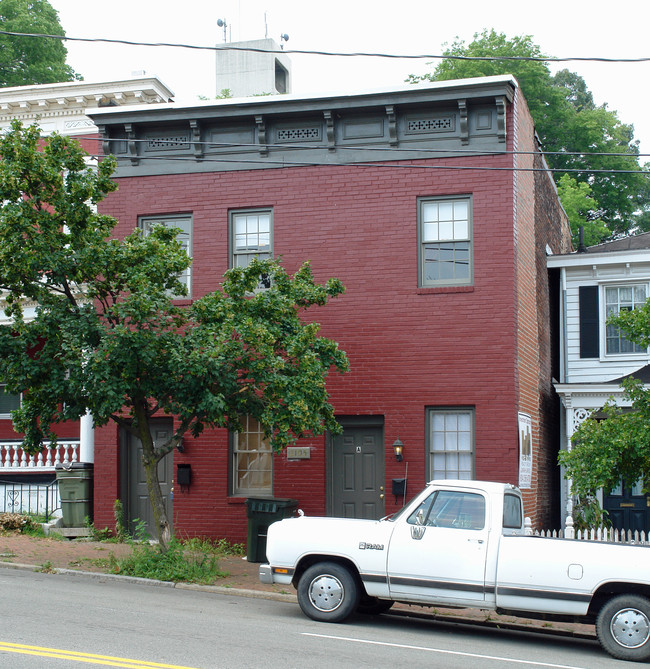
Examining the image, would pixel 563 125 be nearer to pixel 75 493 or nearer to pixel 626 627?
pixel 75 493

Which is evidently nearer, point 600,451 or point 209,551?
point 600,451

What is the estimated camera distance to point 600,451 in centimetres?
1275

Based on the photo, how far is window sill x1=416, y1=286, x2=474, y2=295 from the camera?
1577 centimetres

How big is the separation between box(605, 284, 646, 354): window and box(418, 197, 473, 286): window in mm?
5357

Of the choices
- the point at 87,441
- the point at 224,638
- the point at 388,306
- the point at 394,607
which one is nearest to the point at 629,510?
the point at 388,306

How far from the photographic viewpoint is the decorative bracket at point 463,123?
1581cm

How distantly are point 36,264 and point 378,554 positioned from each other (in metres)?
6.32

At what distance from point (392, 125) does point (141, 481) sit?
26.9 ft

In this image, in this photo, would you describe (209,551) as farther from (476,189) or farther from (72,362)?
(476,189)

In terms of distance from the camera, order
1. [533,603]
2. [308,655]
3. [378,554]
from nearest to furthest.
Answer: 1. [308,655]
2. [533,603]
3. [378,554]

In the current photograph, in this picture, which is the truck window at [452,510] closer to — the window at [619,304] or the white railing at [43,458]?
the window at [619,304]

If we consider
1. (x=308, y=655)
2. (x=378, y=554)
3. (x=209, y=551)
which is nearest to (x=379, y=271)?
(x=209, y=551)

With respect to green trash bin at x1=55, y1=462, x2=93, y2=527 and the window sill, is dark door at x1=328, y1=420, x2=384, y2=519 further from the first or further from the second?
green trash bin at x1=55, y1=462, x2=93, y2=527

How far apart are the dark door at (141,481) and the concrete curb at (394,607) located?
339 cm
